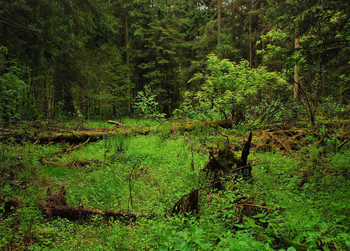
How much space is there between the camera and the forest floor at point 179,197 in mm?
2074

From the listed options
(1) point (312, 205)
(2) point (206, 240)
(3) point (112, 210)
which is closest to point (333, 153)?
(1) point (312, 205)

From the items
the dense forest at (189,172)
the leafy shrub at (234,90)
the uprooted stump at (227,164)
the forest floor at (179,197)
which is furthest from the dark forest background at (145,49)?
the uprooted stump at (227,164)

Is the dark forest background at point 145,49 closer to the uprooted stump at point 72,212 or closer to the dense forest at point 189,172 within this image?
the dense forest at point 189,172

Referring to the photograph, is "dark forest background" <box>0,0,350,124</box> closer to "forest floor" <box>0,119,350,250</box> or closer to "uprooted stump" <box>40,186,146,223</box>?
"forest floor" <box>0,119,350,250</box>

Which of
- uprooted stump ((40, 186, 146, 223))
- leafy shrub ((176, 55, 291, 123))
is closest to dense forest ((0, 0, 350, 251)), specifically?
uprooted stump ((40, 186, 146, 223))

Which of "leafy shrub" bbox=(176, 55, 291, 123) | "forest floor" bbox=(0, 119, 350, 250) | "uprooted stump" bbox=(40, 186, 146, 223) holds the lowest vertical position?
"uprooted stump" bbox=(40, 186, 146, 223)

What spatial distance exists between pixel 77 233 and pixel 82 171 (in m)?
2.62

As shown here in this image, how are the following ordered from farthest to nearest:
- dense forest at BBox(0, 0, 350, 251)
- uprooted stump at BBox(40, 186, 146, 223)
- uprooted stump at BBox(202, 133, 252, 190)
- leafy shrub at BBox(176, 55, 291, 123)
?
leafy shrub at BBox(176, 55, 291, 123) < uprooted stump at BBox(202, 133, 252, 190) < uprooted stump at BBox(40, 186, 146, 223) < dense forest at BBox(0, 0, 350, 251)

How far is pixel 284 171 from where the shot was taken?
3.88 meters

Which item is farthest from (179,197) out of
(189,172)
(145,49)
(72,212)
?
(145,49)

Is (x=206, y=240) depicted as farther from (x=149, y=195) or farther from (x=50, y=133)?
(x=50, y=133)

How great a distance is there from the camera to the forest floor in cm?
207

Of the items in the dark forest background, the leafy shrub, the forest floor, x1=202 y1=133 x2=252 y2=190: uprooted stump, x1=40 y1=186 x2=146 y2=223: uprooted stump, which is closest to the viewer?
the forest floor

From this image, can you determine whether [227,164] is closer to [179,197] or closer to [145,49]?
[179,197]
